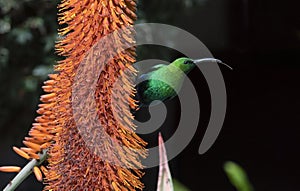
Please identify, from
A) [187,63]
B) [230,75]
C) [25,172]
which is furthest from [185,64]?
[230,75]

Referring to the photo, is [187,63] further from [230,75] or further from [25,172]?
[230,75]

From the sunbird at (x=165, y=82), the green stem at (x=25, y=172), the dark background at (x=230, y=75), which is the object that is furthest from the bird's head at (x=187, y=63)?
the dark background at (x=230, y=75)

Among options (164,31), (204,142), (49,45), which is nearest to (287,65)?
(164,31)

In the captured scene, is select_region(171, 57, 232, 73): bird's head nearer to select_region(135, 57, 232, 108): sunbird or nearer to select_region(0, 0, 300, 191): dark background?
select_region(135, 57, 232, 108): sunbird

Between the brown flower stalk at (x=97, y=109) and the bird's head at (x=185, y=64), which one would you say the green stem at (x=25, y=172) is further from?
the bird's head at (x=185, y=64)

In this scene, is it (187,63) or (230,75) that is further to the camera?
(230,75)
